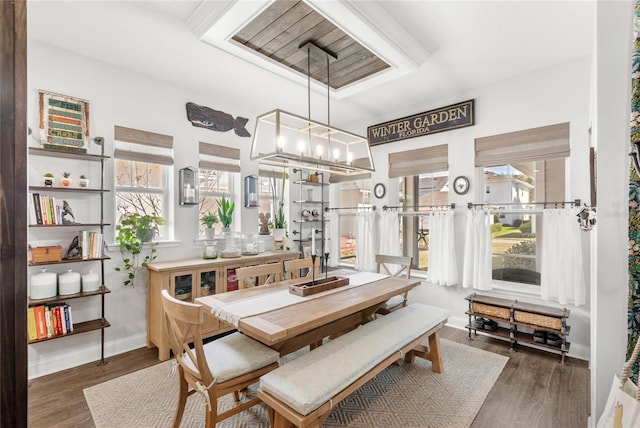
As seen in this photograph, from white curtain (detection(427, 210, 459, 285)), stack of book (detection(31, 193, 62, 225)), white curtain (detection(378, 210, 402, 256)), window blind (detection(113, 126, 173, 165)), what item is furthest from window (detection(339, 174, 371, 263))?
stack of book (detection(31, 193, 62, 225))

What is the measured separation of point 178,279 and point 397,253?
2.78 meters

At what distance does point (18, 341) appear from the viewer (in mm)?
798

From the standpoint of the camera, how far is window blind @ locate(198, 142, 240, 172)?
370cm

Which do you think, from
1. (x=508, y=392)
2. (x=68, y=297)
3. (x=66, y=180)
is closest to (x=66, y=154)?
(x=66, y=180)

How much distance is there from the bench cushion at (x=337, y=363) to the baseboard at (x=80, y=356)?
2.22 m

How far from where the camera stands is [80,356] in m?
2.81

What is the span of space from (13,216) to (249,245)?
3.13m

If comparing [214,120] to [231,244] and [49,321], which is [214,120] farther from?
[49,321]

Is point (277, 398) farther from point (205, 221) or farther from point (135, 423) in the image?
point (205, 221)

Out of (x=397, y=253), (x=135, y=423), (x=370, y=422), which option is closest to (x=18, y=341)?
A: (x=135, y=423)

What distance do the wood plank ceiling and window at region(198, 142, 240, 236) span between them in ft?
4.80

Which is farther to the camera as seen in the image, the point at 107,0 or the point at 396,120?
the point at 396,120

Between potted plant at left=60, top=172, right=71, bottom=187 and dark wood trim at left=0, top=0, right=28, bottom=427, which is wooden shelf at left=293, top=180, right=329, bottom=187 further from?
dark wood trim at left=0, top=0, right=28, bottom=427

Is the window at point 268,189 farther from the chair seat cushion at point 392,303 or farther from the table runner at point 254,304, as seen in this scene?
the chair seat cushion at point 392,303
